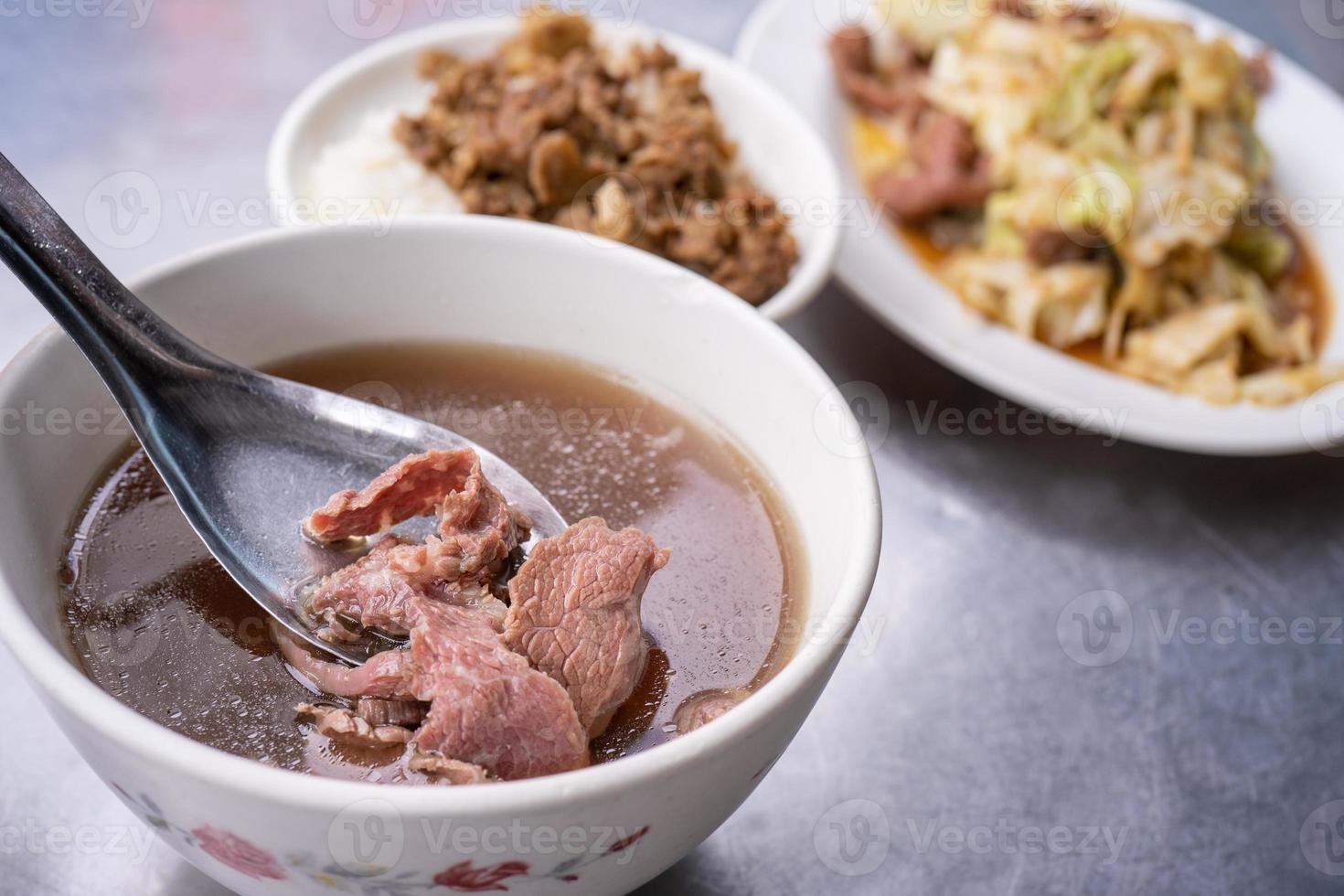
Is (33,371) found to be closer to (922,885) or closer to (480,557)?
(480,557)

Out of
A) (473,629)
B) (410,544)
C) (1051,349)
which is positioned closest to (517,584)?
(473,629)

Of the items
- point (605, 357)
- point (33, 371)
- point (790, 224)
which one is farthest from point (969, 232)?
point (33, 371)

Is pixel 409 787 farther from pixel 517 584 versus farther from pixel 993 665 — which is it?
pixel 993 665

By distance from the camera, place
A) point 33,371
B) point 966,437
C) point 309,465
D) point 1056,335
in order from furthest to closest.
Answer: point 1056,335
point 966,437
point 309,465
point 33,371

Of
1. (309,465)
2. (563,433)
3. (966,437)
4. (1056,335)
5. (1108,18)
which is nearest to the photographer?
(309,465)

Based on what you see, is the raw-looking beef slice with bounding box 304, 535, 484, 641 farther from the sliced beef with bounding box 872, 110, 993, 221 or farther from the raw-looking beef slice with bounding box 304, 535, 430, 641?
the sliced beef with bounding box 872, 110, 993, 221

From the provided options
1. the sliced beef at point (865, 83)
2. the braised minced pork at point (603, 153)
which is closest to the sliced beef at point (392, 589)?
the braised minced pork at point (603, 153)

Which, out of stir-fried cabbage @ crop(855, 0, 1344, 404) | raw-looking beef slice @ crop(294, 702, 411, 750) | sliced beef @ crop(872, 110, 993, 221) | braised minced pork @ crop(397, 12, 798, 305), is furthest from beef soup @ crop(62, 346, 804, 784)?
sliced beef @ crop(872, 110, 993, 221)

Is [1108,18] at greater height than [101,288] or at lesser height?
lesser

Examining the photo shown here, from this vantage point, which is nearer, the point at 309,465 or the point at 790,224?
the point at 309,465
